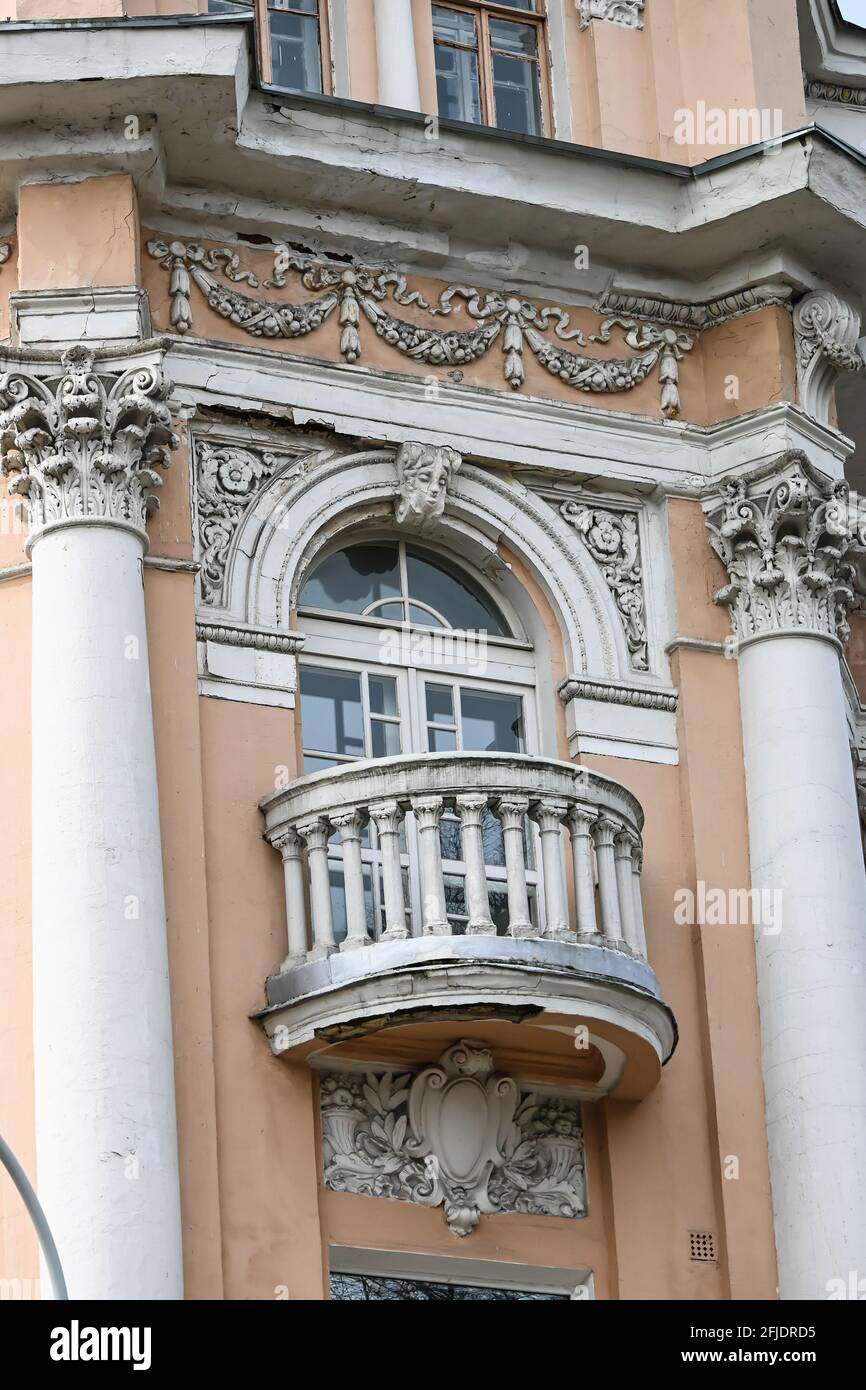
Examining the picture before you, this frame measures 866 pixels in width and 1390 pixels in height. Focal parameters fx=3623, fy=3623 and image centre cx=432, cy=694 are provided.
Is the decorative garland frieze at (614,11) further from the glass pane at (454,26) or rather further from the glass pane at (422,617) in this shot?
the glass pane at (422,617)

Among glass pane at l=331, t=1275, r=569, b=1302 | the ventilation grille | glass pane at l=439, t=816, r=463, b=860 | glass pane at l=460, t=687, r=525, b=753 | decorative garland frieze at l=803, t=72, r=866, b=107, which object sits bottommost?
glass pane at l=331, t=1275, r=569, b=1302

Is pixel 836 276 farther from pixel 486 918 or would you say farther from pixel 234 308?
pixel 486 918

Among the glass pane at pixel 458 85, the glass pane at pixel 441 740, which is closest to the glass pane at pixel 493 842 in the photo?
the glass pane at pixel 441 740

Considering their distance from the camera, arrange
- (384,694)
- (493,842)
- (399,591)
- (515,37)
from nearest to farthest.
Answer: (493,842) < (384,694) < (399,591) < (515,37)

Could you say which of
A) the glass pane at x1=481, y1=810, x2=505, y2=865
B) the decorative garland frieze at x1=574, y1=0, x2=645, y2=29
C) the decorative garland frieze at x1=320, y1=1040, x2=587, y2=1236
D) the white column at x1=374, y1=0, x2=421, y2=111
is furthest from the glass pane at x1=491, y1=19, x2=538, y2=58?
the decorative garland frieze at x1=320, y1=1040, x2=587, y2=1236

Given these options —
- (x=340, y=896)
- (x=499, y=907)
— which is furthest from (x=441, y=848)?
(x=340, y=896)

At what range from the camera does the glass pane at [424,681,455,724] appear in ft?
60.8

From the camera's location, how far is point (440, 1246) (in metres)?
17.1

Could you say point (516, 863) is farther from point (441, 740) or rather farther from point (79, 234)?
point (79, 234)

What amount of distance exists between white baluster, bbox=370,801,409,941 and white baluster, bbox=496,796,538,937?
50 cm

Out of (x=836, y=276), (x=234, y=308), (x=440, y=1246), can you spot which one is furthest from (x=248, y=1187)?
(x=836, y=276)

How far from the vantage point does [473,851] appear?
1711 cm

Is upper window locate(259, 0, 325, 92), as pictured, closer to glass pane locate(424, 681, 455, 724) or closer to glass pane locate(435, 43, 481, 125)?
glass pane locate(435, 43, 481, 125)

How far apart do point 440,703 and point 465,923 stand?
1570mm
